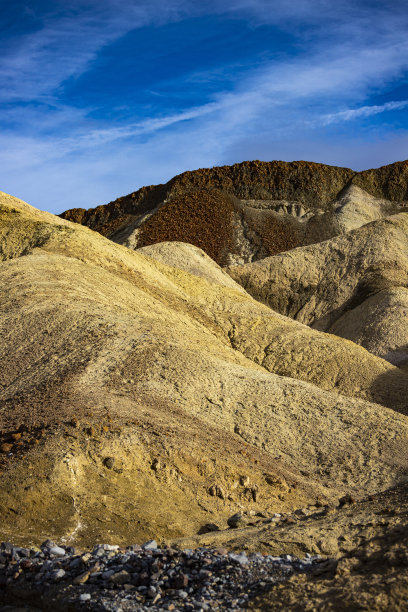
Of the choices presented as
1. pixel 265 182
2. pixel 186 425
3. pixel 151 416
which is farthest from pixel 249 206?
pixel 151 416

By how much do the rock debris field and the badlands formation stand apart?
0.19m

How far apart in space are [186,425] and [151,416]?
0.74 meters

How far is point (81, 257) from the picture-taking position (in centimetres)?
2056

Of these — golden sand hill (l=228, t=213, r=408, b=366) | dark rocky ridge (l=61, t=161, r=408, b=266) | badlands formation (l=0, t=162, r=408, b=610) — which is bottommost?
badlands formation (l=0, t=162, r=408, b=610)

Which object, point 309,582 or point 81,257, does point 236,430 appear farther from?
point 81,257

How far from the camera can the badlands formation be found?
301 inches

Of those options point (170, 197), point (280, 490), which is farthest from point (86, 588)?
point (170, 197)

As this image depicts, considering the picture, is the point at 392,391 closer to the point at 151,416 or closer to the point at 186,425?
the point at 186,425

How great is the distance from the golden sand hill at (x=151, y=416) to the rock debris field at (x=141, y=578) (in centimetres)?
140

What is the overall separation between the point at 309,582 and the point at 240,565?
729mm

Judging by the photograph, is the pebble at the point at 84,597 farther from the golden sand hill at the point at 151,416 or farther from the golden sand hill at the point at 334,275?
the golden sand hill at the point at 334,275

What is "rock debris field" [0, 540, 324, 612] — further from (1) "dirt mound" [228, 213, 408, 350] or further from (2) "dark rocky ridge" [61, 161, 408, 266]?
(2) "dark rocky ridge" [61, 161, 408, 266]

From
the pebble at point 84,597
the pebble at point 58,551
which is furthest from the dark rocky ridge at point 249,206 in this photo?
the pebble at point 84,597

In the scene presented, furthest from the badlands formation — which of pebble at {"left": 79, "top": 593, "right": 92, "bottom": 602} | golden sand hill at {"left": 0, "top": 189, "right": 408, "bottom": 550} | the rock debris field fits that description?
pebble at {"left": 79, "top": 593, "right": 92, "bottom": 602}
